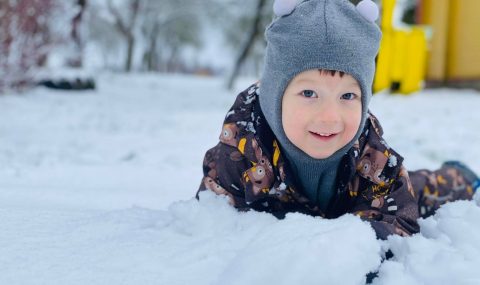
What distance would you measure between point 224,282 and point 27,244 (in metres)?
0.48

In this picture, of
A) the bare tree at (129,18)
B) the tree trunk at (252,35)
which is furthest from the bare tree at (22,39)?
the bare tree at (129,18)

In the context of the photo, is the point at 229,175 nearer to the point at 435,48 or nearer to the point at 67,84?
the point at 67,84

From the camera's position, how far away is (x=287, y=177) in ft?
5.35

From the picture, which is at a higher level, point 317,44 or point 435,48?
point 317,44

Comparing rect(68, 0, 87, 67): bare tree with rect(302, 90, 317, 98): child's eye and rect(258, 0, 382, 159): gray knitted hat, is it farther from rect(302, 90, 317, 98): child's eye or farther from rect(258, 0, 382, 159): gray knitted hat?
rect(302, 90, 317, 98): child's eye

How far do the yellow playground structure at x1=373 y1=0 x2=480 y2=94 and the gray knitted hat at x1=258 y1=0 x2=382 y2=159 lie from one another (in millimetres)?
6259

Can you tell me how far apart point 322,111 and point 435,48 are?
11.0 metres

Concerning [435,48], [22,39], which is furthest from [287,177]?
[435,48]

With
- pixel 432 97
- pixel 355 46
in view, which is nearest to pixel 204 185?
pixel 355 46

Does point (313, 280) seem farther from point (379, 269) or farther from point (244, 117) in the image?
point (244, 117)

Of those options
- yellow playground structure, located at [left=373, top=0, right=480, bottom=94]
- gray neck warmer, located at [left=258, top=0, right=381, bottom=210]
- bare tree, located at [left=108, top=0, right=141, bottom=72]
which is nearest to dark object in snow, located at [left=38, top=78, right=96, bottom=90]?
yellow playground structure, located at [left=373, top=0, right=480, bottom=94]

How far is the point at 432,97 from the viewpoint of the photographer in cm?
928

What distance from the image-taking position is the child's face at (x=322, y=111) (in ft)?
4.77

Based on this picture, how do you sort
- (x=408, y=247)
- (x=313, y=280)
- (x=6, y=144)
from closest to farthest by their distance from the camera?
(x=313, y=280) < (x=408, y=247) < (x=6, y=144)
